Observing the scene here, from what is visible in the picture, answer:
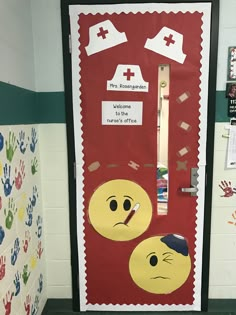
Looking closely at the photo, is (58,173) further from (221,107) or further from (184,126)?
(221,107)

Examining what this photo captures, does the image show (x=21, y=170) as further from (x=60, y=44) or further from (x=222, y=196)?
(x=222, y=196)

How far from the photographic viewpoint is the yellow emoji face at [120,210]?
6.82 ft

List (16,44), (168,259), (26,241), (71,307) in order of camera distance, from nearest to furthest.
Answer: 1. (16,44)
2. (26,241)
3. (168,259)
4. (71,307)

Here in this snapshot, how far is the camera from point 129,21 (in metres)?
1.91

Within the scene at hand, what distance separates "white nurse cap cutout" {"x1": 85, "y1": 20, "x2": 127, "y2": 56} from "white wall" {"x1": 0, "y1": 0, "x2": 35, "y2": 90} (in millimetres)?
384

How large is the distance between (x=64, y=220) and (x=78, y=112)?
2.55ft

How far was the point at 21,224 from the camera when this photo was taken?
1.74 m

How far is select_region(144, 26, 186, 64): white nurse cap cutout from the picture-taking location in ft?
6.28

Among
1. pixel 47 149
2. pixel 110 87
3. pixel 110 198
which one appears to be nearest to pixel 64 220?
pixel 110 198

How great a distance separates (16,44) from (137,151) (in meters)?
0.98

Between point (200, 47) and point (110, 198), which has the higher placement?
point (200, 47)

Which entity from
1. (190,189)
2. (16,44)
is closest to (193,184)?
(190,189)

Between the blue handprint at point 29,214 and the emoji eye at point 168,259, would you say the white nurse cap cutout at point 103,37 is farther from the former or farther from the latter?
the emoji eye at point 168,259

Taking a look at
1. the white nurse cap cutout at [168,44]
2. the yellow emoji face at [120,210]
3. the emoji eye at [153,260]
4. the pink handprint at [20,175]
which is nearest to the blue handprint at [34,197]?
the pink handprint at [20,175]
